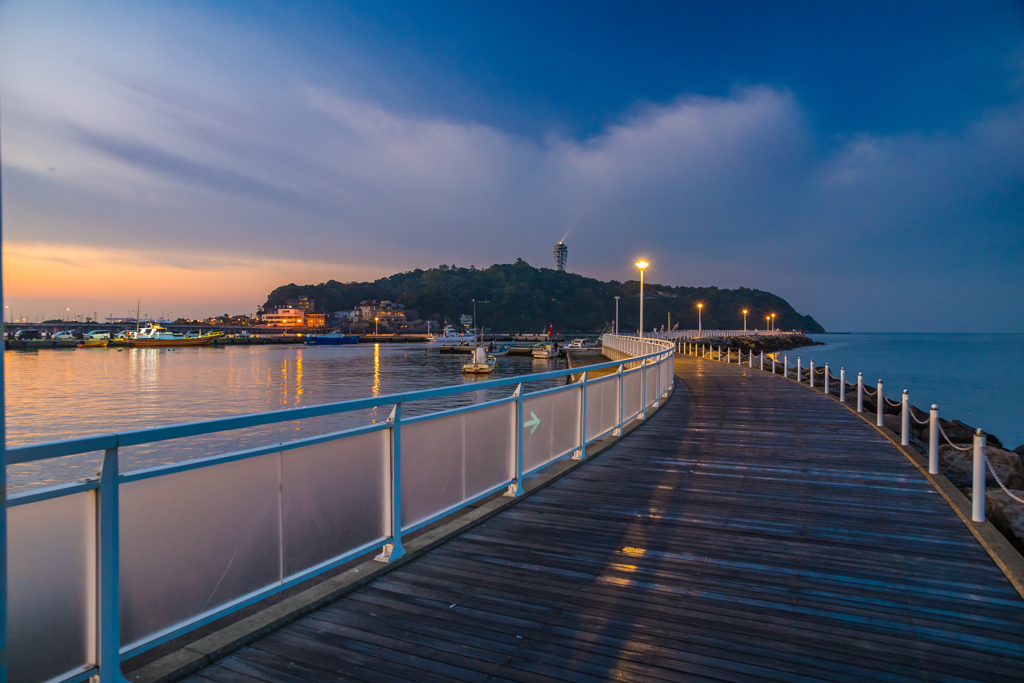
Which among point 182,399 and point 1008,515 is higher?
point 1008,515

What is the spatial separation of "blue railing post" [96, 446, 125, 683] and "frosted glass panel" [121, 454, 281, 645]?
3.6 inches

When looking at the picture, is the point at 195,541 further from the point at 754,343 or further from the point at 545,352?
the point at 545,352

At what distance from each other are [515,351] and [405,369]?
114 ft

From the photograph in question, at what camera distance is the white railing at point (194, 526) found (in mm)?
2488

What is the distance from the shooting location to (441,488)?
501cm

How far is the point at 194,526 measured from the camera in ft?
10.1

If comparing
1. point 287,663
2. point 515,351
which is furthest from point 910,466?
point 515,351

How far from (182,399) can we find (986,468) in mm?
50814

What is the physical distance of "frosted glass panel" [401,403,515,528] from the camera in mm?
4625

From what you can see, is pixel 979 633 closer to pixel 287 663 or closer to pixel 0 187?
pixel 287 663

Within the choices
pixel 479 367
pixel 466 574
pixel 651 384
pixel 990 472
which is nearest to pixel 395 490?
pixel 466 574

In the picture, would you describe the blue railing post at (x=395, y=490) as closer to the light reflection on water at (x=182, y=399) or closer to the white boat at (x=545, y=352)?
the light reflection on water at (x=182, y=399)

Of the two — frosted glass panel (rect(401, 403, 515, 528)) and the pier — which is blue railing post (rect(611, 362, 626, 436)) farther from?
frosted glass panel (rect(401, 403, 515, 528))

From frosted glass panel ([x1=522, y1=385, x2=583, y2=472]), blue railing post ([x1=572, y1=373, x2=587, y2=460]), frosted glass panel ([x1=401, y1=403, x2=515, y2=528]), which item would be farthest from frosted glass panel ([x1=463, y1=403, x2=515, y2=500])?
blue railing post ([x1=572, y1=373, x2=587, y2=460])
